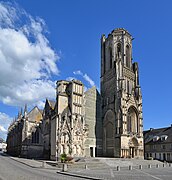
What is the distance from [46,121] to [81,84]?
13405 millimetres

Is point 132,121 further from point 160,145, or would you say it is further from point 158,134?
point 158,134

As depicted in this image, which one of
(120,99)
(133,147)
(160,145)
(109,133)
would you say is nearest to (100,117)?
(109,133)

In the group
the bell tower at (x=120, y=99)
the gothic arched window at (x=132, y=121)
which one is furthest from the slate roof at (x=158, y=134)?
the gothic arched window at (x=132, y=121)

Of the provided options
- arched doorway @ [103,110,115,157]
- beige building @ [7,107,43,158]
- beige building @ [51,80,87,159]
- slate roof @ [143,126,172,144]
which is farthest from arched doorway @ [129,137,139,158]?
beige building @ [7,107,43,158]

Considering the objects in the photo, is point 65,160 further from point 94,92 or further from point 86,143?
point 94,92

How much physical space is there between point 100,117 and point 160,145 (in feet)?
57.0

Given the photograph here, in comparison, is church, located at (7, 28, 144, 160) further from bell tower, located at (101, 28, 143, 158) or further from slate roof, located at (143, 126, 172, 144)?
slate roof, located at (143, 126, 172, 144)

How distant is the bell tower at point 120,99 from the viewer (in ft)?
147

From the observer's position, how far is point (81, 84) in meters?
46.5

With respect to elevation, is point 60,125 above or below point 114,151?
above

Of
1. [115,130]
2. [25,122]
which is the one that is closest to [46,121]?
[25,122]

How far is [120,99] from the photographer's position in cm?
4572

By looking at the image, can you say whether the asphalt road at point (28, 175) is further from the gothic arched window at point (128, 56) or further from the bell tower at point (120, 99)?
the gothic arched window at point (128, 56)

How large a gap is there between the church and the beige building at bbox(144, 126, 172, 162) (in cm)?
776
